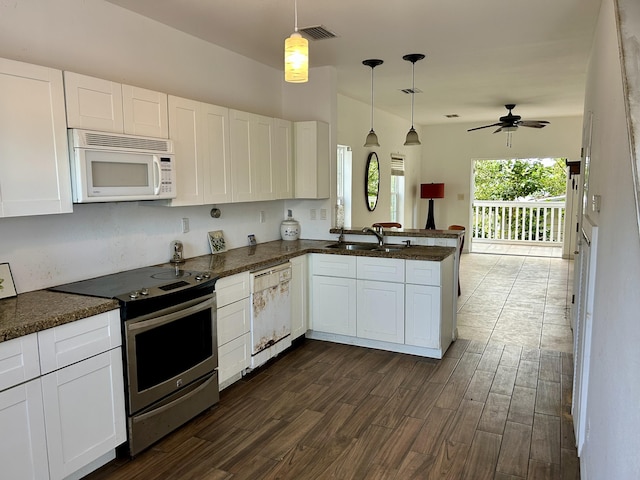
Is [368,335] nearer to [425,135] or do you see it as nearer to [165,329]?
[165,329]

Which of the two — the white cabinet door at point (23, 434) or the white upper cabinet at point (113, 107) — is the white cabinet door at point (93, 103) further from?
the white cabinet door at point (23, 434)

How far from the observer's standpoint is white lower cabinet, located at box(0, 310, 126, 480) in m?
2.02

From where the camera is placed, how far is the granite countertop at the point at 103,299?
6.93ft

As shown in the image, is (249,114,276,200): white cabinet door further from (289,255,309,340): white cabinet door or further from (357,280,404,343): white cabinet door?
(357,280,404,343): white cabinet door

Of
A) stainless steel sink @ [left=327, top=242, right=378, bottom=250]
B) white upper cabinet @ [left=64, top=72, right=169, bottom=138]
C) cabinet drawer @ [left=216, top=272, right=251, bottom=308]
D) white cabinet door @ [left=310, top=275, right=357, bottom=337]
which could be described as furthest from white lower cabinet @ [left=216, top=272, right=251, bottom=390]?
stainless steel sink @ [left=327, top=242, right=378, bottom=250]

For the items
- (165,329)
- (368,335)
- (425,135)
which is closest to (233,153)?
(165,329)

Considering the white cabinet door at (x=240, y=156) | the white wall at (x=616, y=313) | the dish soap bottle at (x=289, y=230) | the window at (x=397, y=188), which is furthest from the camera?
the window at (x=397, y=188)

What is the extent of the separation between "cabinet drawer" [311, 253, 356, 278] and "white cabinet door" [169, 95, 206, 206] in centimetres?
131

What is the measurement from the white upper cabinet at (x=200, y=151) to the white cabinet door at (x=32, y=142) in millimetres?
841

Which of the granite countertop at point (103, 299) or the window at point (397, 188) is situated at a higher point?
the window at point (397, 188)

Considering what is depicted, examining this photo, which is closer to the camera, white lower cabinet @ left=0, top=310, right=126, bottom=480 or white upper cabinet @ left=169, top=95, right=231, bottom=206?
white lower cabinet @ left=0, top=310, right=126, bottom=480

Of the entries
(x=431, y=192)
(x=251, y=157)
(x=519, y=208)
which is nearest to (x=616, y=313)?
(x=251, y=157)

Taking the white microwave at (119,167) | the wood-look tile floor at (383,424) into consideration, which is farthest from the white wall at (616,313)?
the white microwave at (119,167)

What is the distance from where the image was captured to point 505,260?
8836mm
